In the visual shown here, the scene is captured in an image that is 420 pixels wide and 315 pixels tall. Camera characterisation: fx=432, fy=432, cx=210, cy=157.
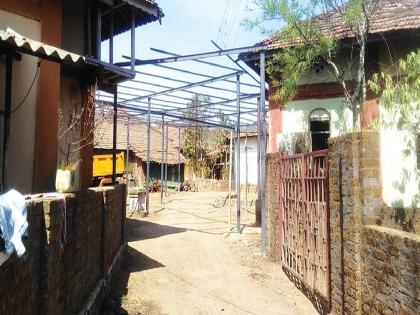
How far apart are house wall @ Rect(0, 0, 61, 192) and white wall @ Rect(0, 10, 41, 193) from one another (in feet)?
0.18

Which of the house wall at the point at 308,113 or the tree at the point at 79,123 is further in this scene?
the house wall at the point at 308,113

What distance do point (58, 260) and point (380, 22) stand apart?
8.41 m

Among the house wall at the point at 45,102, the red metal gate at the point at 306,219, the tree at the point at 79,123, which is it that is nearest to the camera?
the red metal gate at the point at 306,219

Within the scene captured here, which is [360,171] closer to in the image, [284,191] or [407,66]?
[407,66]

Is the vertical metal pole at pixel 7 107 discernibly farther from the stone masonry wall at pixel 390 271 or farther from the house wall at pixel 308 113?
the house wall at pixel 308 113

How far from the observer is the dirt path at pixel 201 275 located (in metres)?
6.98

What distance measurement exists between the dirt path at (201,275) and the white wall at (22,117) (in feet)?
8.74

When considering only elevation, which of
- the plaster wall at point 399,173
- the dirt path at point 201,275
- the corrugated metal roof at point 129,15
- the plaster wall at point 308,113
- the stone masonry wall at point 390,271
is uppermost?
the corrugated metal roof at point 129,15

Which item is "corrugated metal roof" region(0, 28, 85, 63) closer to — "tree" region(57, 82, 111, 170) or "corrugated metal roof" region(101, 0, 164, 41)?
"tree" region(57, 82, 111, 170)

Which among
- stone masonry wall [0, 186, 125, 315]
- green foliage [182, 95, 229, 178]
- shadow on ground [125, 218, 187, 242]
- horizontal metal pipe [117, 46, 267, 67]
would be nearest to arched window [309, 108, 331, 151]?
horizontal metal pipe [117, 46, 267, 67]

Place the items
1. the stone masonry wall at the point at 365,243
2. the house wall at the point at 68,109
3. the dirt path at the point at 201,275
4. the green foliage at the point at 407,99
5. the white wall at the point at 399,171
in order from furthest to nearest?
the house wall at the point at 68,109 < the dirt path at the point at 201,275 < the white wall at the point at 399,171 < the green foliage at the point at 407,99 < the stone masonry wall at the point at 365,243

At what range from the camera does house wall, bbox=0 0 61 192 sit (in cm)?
746

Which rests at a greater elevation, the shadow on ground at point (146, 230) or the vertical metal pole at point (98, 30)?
the vertical metal pole at point (98, 30)

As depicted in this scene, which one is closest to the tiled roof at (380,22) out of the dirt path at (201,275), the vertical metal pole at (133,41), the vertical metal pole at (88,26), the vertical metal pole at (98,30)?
the vertical metal pole at (133,41)
